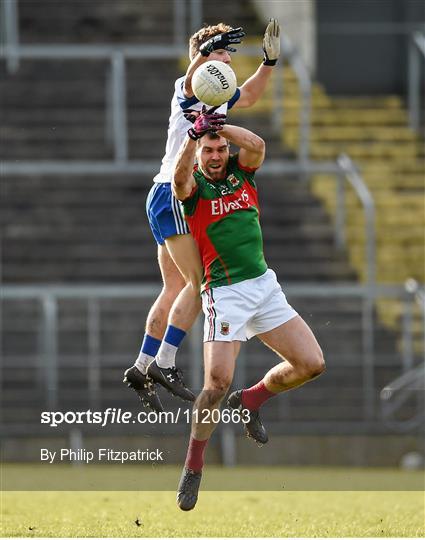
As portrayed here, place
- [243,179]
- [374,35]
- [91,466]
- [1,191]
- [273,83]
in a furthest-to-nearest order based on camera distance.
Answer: [374,35] < [273,83] < [1,191] < [91,466] < [243,179]

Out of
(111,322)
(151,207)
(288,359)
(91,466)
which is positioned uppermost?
(151,207)

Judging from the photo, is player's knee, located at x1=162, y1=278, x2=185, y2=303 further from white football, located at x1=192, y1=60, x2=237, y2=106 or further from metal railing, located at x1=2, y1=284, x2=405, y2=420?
metal railing, located at x1=2, y1=284, x2=405, y2=420

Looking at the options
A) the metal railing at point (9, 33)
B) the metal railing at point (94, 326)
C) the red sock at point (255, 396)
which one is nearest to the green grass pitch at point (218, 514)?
the red sock at point (255, 396)

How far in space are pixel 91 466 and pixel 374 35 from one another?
832 centimetres

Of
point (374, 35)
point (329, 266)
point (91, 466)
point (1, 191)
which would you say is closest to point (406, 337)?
point (329, 266)

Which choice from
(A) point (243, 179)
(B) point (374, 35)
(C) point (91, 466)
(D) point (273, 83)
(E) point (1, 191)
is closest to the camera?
(A) point (243, 179)

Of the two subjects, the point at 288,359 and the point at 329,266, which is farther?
the point at 329,266

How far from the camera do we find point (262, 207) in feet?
67.2

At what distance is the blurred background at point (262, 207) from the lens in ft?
57.8

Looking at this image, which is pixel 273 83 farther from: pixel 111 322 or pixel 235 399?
pixel 235 399

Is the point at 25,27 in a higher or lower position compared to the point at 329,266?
higher

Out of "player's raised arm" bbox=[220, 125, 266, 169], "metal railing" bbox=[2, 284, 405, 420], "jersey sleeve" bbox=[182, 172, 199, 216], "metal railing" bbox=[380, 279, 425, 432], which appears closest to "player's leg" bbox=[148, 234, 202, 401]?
"jersey sleeve" bbox=[182, 172, 199, 216]

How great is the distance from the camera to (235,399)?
38.4 feet

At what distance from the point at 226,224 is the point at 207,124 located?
901 millimetres
